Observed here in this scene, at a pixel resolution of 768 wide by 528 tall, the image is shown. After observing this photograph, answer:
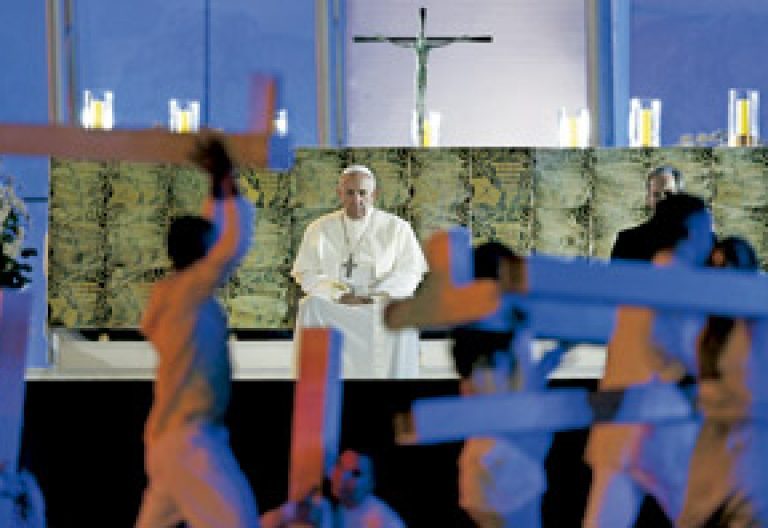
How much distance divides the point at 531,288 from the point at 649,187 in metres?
4.85

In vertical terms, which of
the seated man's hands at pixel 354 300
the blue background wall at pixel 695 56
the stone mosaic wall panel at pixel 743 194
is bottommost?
the seated man's hands at pixel 354 300

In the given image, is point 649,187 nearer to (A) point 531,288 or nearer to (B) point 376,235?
(B) point 376,235

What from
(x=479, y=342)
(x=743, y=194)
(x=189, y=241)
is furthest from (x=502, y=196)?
(x=189, y=241)

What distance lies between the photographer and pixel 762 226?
845 cm

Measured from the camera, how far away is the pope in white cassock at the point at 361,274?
24.8 feet

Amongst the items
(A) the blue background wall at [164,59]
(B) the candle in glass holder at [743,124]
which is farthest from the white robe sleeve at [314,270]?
(A) the blue background wall at [164,59]

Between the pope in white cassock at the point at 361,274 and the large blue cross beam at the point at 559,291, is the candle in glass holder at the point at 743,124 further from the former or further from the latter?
the large blue cross beam at the point at 559,291

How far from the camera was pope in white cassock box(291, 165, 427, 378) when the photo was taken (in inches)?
297

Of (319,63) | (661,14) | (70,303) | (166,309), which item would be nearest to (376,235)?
(70,303)

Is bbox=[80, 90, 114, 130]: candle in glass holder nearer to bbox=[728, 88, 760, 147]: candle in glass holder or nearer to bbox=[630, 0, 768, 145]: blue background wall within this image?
bbox=[728, 88, 760, 147]: candle in glass holder

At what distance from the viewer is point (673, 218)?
85.1 inches

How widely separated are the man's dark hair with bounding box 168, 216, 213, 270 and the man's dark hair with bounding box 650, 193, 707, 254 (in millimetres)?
607

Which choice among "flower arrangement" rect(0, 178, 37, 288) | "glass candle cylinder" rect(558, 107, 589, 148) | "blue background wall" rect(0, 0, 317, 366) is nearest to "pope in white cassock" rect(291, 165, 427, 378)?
"glass candle cylinder" rect(558, 107, 589, 148)

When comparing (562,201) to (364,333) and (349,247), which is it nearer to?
(349,247)
